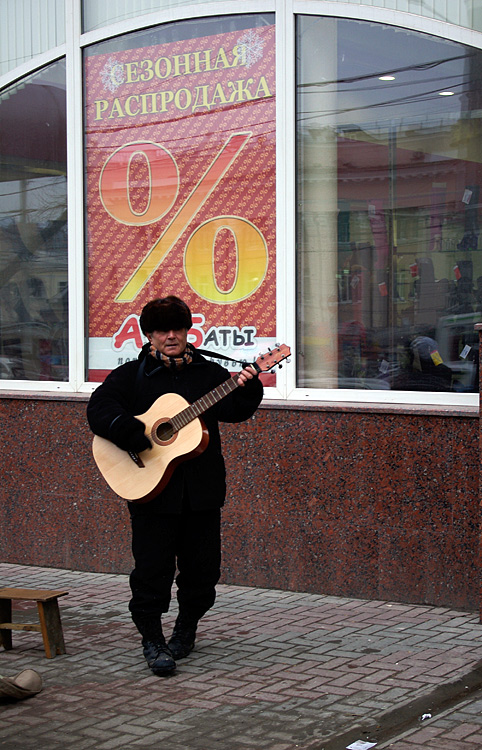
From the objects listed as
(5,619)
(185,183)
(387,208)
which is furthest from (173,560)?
(185,183)

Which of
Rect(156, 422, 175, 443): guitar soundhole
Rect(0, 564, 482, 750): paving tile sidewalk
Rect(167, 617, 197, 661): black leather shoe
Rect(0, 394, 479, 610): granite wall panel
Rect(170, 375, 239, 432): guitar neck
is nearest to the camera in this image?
Rect(0, 564, 482, 750): paving tile sidewalk

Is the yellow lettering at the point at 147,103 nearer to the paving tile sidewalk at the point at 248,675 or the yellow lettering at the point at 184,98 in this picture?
the yellow lettering at the point at 184,98

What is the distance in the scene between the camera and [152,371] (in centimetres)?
522

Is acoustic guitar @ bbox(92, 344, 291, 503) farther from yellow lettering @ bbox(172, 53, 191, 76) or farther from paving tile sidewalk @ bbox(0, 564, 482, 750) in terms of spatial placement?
yellow lettering @ bbox(172, 53, 191, 76)

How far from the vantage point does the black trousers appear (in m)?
5.09

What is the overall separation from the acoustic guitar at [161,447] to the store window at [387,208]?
1.95m

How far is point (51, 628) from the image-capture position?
5340 millimetres

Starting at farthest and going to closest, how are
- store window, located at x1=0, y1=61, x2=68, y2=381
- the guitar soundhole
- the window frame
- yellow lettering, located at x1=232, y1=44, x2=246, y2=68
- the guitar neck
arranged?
1. store window, located at x1=0, y1=61, x2=68, y2=381
2. yellow lettering, located at x1=232, y1=44, x2=246, y2=68
3. the window frame
4. the guitar soundhole
5. the guitar neck

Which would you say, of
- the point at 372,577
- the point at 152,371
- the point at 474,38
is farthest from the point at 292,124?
the point at 372,577

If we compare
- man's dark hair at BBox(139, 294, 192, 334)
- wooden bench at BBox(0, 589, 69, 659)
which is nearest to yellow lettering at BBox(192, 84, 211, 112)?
man's dark hair at BBox(139, 294, 192, 334)

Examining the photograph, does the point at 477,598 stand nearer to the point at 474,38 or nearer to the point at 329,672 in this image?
the point at 329,672

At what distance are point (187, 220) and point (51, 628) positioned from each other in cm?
316

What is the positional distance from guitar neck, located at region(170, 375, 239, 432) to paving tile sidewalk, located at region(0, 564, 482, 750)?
3.90 ft

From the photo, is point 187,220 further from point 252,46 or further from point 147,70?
point 252,46
